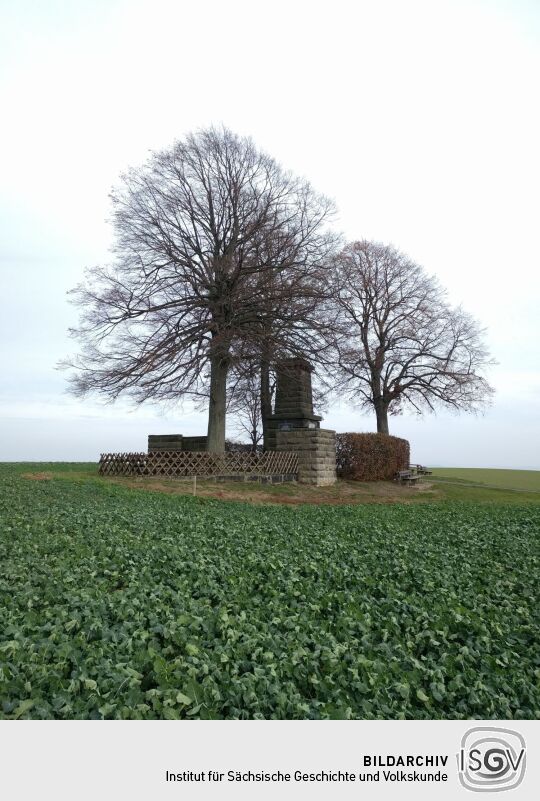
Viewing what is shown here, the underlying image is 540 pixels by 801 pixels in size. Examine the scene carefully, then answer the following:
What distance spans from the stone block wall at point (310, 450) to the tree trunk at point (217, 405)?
271 centimetres

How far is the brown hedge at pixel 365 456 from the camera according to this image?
96.0 feet

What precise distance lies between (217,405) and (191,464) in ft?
11.7

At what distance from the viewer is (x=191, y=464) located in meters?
23.8

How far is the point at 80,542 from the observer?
31.7 ft

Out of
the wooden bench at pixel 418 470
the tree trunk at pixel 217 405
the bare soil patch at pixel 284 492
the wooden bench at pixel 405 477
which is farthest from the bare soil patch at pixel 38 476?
the wooden bench at pixel 418 470

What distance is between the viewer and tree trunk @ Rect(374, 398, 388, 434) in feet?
120

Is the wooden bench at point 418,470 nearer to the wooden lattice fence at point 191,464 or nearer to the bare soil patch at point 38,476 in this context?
the wooden lattice fence at point 191,464

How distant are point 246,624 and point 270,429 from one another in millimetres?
23188

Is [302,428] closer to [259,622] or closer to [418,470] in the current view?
[418,470]

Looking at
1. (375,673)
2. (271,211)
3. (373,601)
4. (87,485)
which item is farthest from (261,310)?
(375,673)

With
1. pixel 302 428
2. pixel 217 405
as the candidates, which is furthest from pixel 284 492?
pixel 217 405
